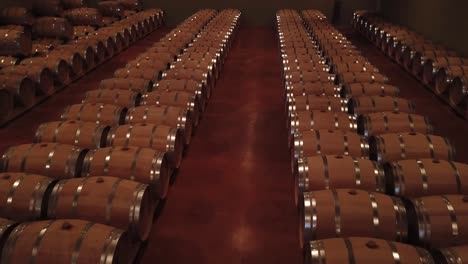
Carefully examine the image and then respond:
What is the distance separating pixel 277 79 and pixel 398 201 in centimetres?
660

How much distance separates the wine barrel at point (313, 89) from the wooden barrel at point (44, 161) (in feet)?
10.1

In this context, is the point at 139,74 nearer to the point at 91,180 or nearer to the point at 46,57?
the point at 46,57

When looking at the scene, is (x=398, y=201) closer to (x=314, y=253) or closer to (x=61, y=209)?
(x=314, y=253)

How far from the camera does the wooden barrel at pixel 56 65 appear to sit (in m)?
8.36

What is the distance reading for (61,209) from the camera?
3.70m

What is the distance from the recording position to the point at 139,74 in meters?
7.26

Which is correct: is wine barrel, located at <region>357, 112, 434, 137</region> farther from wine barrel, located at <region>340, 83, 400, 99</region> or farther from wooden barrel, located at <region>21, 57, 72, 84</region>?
wooden barrel, located at <region>21, 57, 72, 84</region>

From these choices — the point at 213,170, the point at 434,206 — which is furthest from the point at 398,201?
the point at 213,170

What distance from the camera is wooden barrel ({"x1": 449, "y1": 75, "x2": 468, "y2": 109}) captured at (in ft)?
24.8

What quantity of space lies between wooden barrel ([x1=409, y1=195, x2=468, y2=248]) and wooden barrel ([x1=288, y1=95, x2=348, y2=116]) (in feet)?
7.76

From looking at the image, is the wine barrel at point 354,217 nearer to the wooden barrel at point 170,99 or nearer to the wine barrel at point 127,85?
the wooden barrel at point 170,99

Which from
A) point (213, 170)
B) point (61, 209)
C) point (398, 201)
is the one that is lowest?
point (213, 170)

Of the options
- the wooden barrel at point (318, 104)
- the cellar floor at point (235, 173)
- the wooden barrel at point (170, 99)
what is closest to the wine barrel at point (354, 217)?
the cellar floor at point (235, 173)

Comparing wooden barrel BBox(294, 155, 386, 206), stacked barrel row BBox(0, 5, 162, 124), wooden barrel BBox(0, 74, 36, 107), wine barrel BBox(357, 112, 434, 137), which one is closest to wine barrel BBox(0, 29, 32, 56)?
stacked barrel row BBox(0, 5, 162, 124)
